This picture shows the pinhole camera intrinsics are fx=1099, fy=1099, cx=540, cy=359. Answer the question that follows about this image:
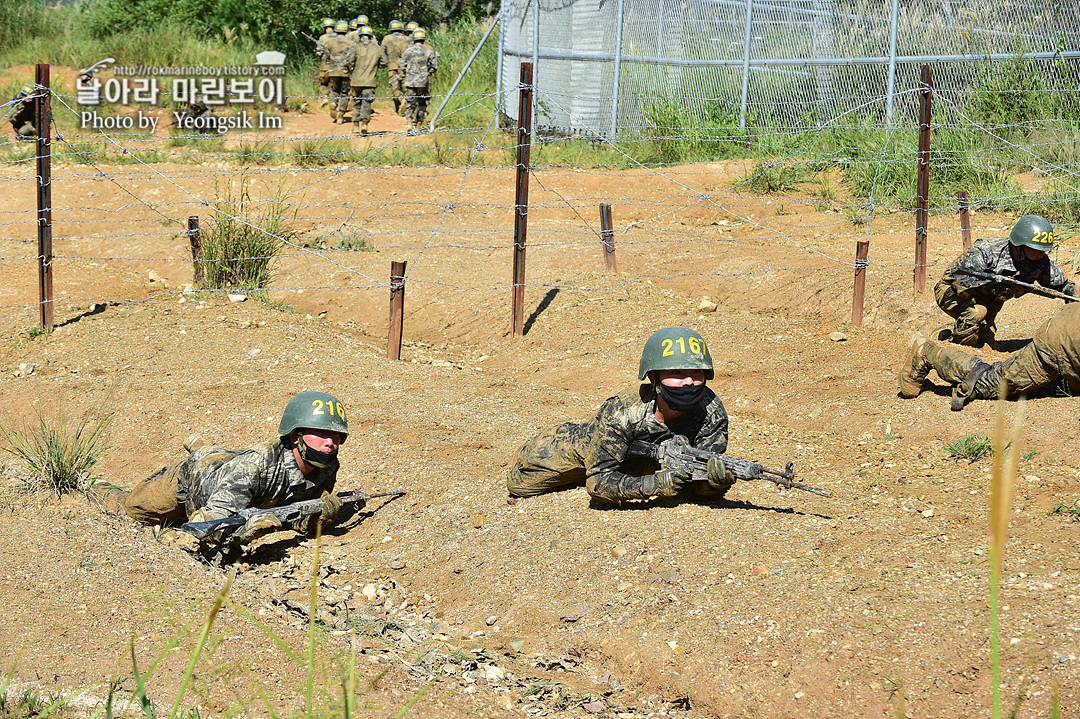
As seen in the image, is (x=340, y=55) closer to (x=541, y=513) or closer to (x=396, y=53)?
(x=396, y=53)

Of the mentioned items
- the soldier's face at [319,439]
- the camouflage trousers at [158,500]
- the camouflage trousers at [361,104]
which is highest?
the camouflage trousers at [361,104]

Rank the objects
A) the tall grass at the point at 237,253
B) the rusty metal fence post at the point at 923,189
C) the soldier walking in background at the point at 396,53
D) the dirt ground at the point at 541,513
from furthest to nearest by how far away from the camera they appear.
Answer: the soldier walking in background at the point at 396,53 < the tall grass at the point at 237,253 < the rusty metal fence post at the point at 923,189 < the dirt ground at the point at 541,513

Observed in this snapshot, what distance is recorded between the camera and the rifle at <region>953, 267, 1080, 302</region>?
7195mm

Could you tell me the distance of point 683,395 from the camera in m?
5.03

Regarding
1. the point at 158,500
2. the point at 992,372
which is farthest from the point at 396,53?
the point at 158,500

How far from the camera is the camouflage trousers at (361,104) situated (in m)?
18.2

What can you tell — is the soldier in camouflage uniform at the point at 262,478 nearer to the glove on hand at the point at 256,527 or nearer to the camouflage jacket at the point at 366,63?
the glove on hand at the point at 256,527

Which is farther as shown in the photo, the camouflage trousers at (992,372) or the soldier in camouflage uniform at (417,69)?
the soldier in camouflage uniform at (417,69)

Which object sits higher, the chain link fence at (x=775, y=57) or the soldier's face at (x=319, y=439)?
the chain link fence at (x=775, y=57)

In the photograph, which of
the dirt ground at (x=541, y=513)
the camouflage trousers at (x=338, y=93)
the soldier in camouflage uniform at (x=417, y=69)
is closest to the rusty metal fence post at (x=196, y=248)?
the dirt ground at (x=541, y=513)

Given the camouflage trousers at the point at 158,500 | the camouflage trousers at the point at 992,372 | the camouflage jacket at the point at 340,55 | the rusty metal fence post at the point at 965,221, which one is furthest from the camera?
the camouflage jacket at the point at 340,55

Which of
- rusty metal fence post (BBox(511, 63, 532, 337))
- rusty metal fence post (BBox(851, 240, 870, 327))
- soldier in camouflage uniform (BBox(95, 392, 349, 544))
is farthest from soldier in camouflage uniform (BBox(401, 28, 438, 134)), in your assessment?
soldier in camouflage uniform (BBox(95, 392, 349, 544))

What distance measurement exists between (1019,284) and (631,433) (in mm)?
3642

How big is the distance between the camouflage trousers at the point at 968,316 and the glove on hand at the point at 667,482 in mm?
3641
